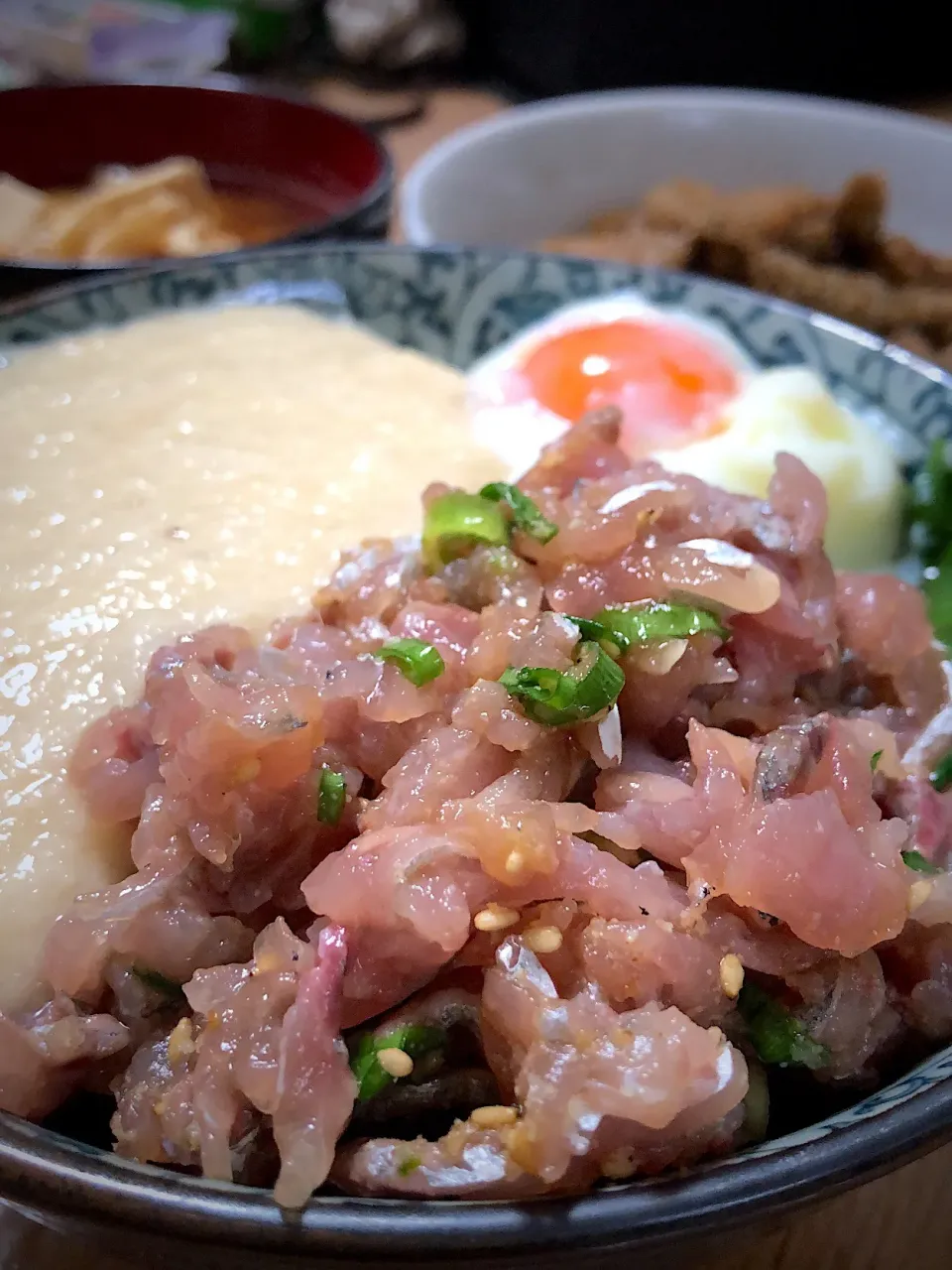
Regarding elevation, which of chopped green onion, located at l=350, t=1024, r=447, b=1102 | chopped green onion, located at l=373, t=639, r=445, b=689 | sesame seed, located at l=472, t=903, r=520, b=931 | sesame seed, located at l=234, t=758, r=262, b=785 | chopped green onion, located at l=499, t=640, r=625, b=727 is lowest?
chopped green onion, located at l=350, t=1024, r=447, b=1102

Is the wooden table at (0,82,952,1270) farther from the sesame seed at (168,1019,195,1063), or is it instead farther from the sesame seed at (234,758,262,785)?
the sesame seed at (234,758,262,785)

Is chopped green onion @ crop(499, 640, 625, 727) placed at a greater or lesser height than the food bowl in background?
lesser

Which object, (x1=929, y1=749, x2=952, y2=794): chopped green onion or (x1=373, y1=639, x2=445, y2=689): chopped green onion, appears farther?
(x1=929, y1=749, x2=952, y2=794): chopped green onion

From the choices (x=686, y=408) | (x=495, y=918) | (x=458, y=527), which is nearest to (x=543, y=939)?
(x=495, y=918)

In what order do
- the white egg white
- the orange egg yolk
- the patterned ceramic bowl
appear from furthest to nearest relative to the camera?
the orange egg yolk
the white egg white
the patterned ceramic bowl

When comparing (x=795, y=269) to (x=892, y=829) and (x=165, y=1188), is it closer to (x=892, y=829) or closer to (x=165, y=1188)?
(x=892, y=829)

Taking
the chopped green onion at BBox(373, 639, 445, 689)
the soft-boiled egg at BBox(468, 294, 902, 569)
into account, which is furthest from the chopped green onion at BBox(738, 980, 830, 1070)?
the soft-boiled egg at BBox(468, 294, 902, 569)

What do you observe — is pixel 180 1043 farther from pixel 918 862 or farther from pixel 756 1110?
pixel 918 862

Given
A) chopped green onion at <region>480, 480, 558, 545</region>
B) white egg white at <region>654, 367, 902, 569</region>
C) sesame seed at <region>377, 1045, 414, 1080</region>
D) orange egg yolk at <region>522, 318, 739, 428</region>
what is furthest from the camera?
orange egg yolk at <region>522, 318, 739, 428</region>
